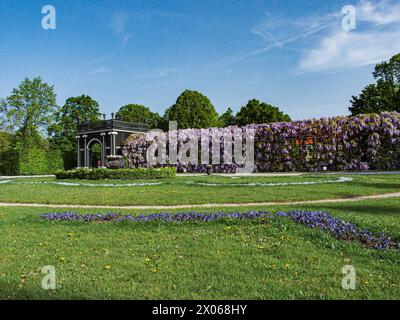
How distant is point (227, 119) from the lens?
55.3 m

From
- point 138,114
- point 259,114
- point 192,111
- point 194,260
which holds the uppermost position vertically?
point 138,114

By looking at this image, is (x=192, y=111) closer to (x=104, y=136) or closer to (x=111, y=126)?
(x=111, y=126)

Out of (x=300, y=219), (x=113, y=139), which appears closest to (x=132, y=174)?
(x=300, y=219)

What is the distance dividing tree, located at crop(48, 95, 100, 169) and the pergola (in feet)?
14.9

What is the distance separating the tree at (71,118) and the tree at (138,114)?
4.76 m

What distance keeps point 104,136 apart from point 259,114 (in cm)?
1955

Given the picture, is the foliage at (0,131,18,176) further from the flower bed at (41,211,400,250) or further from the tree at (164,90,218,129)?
the flower bed at (41,211,400,250)

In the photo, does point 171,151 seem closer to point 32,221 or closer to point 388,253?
point 32,221

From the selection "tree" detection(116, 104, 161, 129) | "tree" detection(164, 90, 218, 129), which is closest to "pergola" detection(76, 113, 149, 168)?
"tree" detection(164, 90, 218, 129)

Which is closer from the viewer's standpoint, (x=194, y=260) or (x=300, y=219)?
(x=194, y=260)

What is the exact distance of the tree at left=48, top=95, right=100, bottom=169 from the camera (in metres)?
51.1

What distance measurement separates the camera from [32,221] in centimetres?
855
